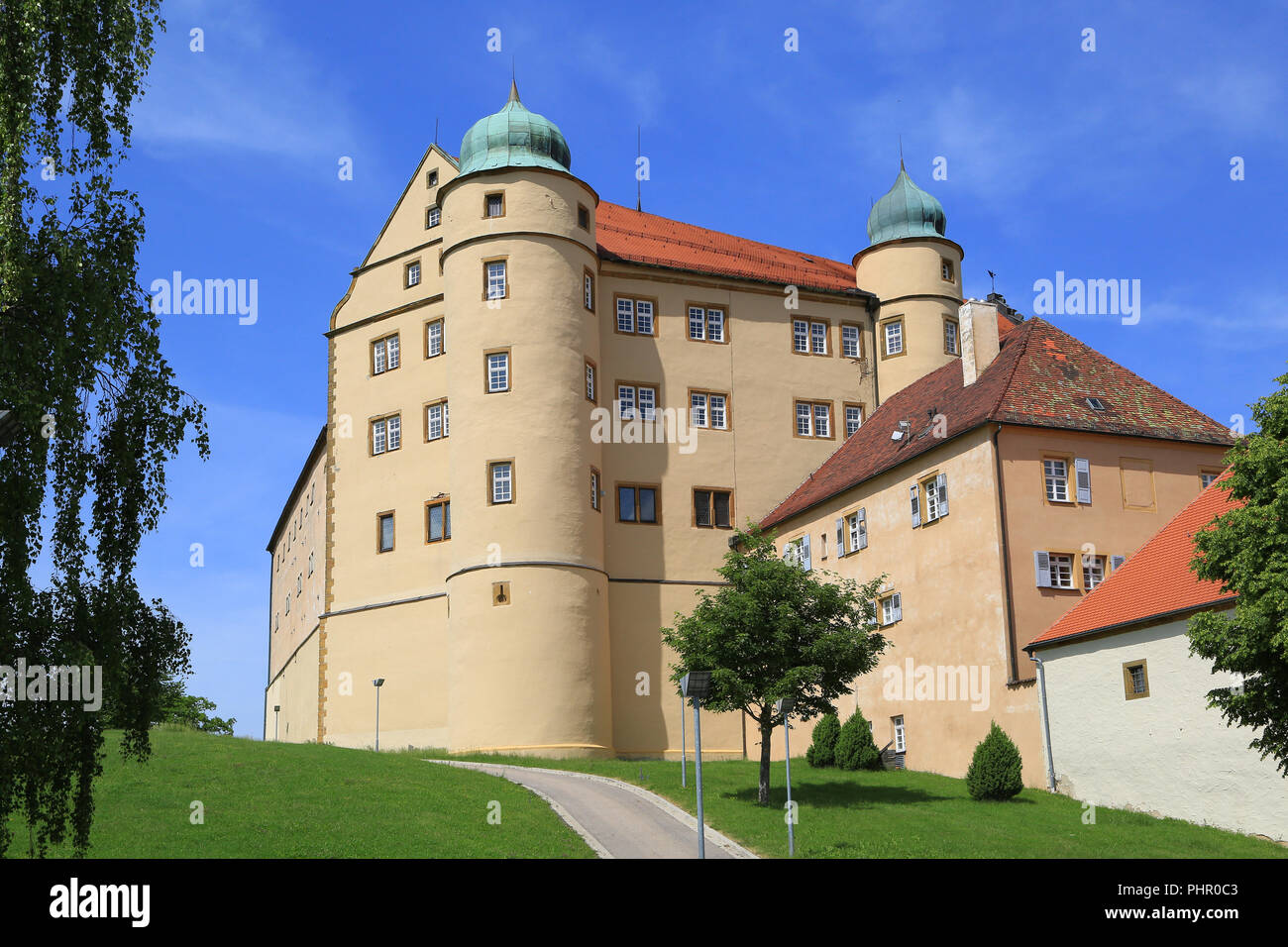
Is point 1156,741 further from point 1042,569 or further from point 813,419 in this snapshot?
point 813,419

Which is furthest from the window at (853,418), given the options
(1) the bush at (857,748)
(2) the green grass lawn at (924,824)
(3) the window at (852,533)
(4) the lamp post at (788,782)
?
(4) the lamp post at (788,782)

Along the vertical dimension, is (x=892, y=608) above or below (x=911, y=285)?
below

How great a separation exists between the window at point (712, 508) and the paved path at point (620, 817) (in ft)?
47.5

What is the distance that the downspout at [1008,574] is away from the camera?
35.7 m

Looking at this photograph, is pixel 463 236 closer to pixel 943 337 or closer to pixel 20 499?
pixel 943 337

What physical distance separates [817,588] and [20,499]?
20479 mm

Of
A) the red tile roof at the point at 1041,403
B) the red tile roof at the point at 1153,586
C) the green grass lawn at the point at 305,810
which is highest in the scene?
the red tile roof at the point at 1041,403

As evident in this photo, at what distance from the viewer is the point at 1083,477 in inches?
1508

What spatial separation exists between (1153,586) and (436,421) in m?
26.1

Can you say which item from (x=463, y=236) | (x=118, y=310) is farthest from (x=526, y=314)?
(x=118, y=310)

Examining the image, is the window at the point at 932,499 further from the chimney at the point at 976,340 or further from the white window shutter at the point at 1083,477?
the chimney at the point at 976,340

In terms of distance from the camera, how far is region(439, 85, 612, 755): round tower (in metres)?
43.0

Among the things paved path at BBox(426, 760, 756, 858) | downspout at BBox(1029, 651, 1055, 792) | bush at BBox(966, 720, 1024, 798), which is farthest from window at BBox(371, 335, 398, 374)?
bush at BBox(966, 720, 1024, 798)

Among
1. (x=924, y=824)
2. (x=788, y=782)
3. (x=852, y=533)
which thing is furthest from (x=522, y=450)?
(x=788, y=782)
